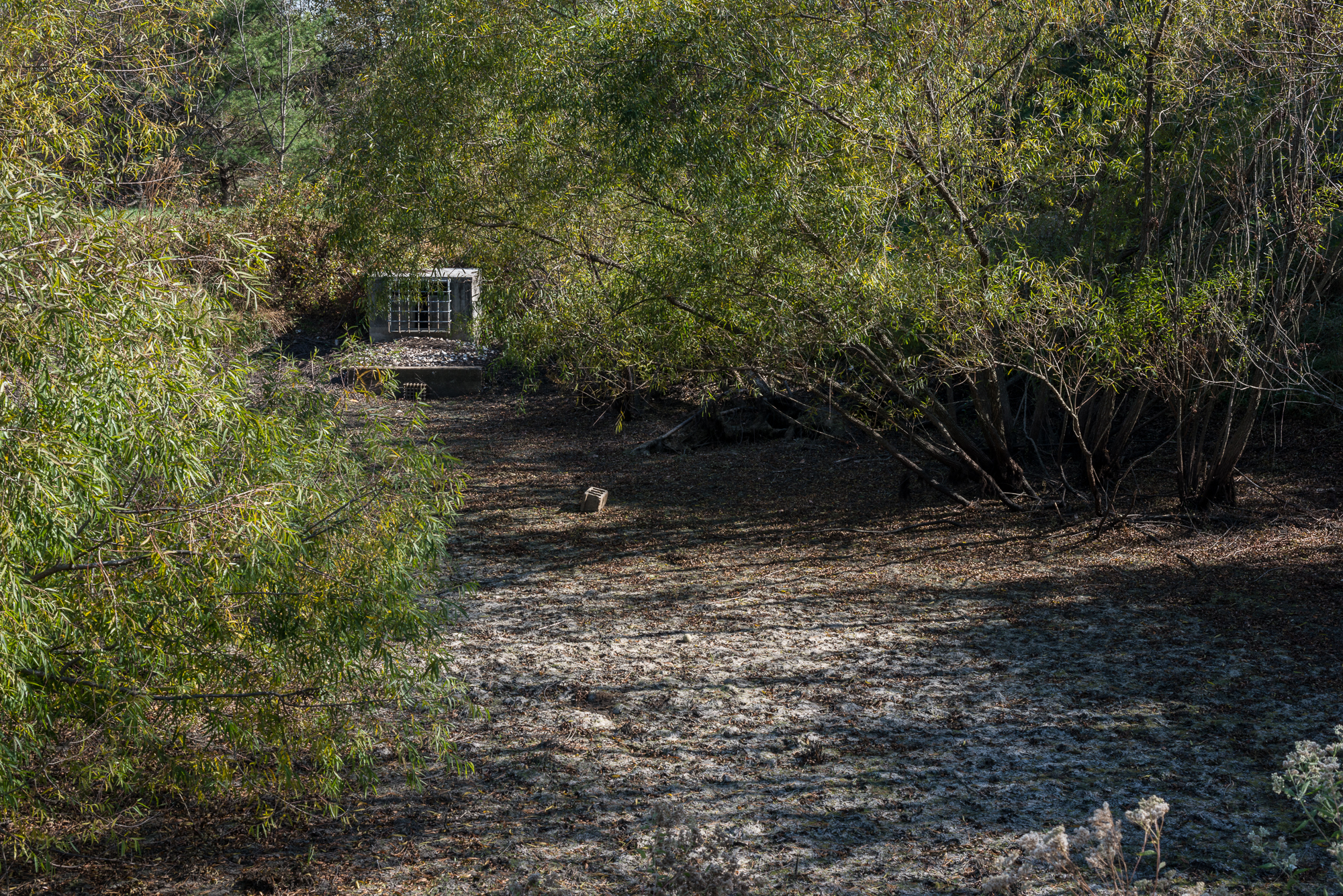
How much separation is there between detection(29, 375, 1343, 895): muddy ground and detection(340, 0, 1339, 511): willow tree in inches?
40.5

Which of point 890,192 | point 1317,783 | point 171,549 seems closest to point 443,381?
point 890,192

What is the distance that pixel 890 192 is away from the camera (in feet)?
21.9

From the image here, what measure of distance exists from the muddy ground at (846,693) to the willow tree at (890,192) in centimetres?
103

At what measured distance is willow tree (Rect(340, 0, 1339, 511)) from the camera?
6.61m

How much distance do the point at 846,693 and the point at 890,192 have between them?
3158mm

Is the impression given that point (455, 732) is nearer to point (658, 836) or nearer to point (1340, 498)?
point (658, 836)

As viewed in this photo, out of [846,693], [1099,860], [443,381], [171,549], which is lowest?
[846,693]

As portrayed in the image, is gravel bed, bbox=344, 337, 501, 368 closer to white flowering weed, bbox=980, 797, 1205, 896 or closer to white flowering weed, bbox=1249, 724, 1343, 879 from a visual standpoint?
white flowering weed, bbox=980, 797, 1205, 896

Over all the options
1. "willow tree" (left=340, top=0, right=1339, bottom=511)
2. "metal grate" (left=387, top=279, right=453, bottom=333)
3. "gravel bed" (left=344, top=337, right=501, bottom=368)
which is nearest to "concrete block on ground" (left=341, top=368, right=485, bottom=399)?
"gravel bed" (left=344, top=337, right=501, bottom=368)

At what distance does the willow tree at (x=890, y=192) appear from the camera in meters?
6.61

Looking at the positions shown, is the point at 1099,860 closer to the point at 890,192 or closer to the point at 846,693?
the point at 846,693

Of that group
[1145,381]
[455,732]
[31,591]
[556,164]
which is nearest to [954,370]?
[1145,381]

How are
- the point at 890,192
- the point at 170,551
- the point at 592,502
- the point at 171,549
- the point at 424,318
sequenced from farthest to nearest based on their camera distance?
1. the point at 424,318
2. the point at 592,502
3. the point at 890,192
4. the point at 171,549
5. the point at 170,551

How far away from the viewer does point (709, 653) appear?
585 cm
